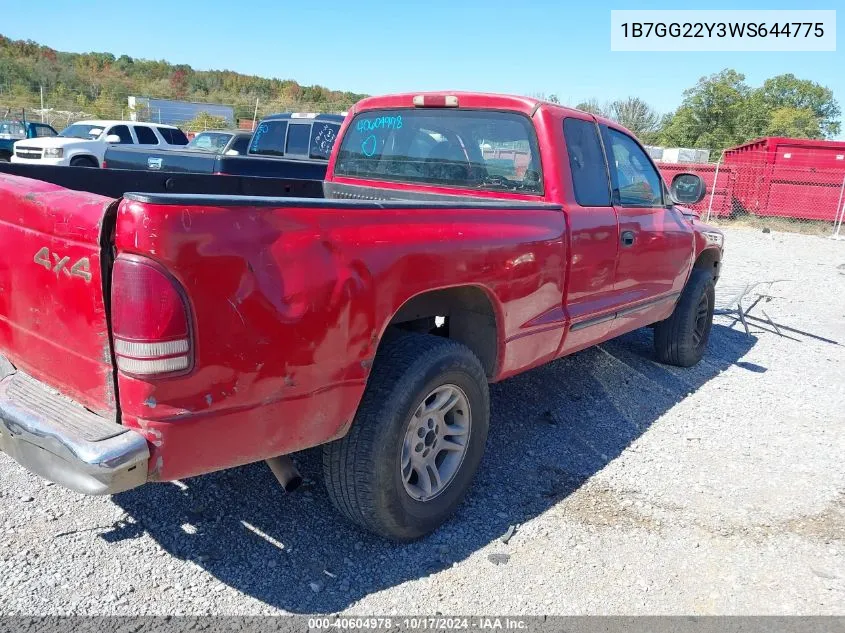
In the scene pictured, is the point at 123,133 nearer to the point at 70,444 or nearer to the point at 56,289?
the point at 56,289

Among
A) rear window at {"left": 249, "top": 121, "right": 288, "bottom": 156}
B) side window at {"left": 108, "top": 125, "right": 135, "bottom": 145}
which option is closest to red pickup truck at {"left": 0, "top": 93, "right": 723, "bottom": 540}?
rear window at {"left": 249, "top": 121, "right": 288, "bottom": 156}

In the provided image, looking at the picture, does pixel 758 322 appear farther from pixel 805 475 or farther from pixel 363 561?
pixel 363 561

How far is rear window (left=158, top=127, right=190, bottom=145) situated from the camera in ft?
56.6

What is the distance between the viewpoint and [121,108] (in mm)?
39906

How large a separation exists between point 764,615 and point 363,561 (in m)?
1.62

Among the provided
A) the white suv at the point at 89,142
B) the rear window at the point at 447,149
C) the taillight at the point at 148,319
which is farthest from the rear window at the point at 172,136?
the taillight at the point at 148,319

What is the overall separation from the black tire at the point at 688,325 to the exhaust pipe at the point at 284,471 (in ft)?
12.4

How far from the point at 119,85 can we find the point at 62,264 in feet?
200

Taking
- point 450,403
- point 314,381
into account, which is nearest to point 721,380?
point 450,403

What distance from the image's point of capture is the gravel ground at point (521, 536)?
2598 mm

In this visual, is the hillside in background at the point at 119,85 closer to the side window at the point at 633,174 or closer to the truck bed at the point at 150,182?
the truck bed at the point at 150,182

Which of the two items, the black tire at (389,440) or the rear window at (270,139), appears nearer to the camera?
the black tire at (389,440)

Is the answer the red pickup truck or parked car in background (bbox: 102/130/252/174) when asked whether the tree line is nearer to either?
parked car in background (bbox: 102/130/252/174)

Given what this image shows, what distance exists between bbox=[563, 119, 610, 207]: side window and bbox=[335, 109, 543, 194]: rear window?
0.77 feet
